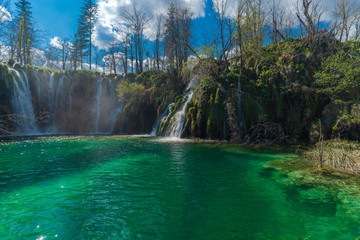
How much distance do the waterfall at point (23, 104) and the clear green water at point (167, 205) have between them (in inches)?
765

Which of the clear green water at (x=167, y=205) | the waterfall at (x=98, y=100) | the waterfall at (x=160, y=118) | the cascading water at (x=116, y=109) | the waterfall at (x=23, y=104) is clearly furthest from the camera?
the waterfall at (x=98, y=100)

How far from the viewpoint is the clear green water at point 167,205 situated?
3324mm

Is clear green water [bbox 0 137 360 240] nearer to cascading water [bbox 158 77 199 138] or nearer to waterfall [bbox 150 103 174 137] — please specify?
cascading water [bbox 158 77 199 138]

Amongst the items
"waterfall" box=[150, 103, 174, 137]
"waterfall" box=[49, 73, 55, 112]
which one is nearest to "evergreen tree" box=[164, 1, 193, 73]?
"waterfall" box=[150, 103, 174, 137]

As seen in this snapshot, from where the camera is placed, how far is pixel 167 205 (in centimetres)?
436

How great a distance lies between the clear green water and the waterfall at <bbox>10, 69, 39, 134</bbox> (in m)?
19.4

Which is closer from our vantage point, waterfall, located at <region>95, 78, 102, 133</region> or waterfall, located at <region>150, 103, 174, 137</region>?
waterfall, located at <region>150, 103, 174, 137</region>

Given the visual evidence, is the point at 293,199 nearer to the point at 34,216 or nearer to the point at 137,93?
the point at 34,216

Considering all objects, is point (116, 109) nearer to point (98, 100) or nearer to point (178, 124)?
point (98, 100)

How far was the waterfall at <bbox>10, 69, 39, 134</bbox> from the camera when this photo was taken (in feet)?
72.1

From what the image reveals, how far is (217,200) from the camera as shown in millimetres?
4641

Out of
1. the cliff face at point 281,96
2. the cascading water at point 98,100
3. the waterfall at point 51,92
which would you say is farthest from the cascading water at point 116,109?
the cliff face at point 281,96

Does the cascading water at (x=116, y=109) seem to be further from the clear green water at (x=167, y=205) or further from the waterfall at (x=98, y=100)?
the clear green water at (x=167, y=205)

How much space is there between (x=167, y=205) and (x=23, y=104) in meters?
28.1
